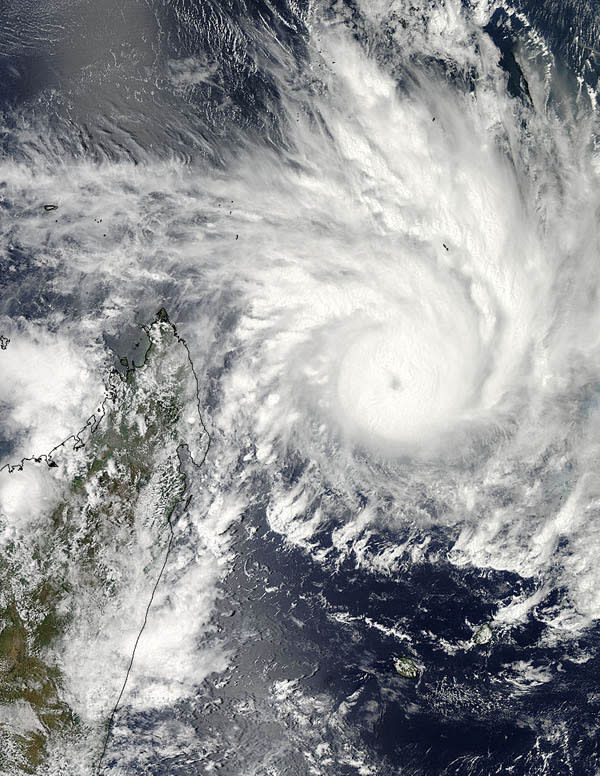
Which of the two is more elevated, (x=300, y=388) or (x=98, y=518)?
(x=300, y=388)

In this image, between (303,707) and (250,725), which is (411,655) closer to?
(303,707)

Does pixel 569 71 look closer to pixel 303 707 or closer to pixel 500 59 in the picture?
pixel 500 59

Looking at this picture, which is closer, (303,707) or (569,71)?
(569,71)

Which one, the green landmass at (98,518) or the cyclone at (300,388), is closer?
the cyclone at (300,388)

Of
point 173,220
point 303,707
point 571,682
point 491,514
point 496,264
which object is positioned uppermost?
point 496,264

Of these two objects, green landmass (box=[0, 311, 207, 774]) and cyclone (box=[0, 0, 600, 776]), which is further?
green landmass (box=[0, 311, 207, 774])

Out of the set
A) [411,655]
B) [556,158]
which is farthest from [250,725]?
[556,158]

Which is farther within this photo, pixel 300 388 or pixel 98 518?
pixel 98 518

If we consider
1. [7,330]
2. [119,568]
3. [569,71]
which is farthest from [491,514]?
[7,330]

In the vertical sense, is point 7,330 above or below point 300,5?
below
